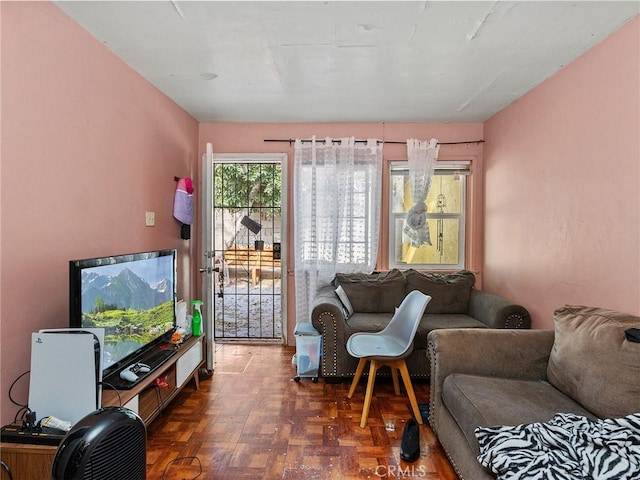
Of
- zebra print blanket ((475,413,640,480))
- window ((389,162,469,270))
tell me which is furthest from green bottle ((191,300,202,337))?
zebra print blanket ((475,413,640,480))

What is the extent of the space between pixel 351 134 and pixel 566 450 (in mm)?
3221

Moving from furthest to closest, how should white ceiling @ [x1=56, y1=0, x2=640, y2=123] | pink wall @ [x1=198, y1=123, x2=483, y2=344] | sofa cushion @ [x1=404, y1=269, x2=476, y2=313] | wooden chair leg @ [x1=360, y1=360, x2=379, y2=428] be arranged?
pink wall @ [x1=198, y1=123, x2=483, y2=344]
sofa cushion @ [x1=404, y1=269, x2=476, y2=313]
wooden chair leg @ [x1=360, y1=360, x2=379, y2=428]
white ceiling @ [x1=56, y1=0, x2=640, y2=123]

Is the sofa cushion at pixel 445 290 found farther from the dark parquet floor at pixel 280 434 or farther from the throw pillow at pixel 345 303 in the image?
the dark parquet floor at pixel 280 434

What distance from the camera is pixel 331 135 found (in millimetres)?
3902

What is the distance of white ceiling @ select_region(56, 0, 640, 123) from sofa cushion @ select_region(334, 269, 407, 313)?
164 centimetres

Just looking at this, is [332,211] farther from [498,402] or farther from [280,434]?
[498,402]

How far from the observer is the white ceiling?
1868mm

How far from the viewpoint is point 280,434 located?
2.26m

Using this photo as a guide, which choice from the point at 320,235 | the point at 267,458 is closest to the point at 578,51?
the point at 320,235

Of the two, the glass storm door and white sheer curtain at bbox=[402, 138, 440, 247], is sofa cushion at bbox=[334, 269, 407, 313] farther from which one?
white sheer curtain at bbox=[402, 138, 440, 247]

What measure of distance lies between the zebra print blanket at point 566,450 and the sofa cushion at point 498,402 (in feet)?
0.36

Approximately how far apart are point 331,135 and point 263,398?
261 cm

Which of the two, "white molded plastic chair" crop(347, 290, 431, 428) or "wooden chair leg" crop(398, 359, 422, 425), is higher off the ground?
"white molded plastic chair" crop(347, 290, 431, 428)

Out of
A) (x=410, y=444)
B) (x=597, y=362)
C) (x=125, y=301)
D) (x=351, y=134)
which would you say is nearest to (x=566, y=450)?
(x=597, y=362)
